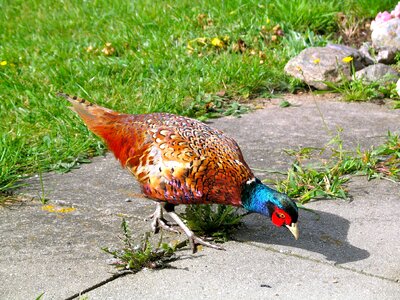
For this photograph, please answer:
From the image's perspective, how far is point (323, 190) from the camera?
17.8ft

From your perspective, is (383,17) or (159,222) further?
(383,17)

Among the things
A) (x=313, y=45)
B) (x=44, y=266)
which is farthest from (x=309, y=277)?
(x=313, y=45)

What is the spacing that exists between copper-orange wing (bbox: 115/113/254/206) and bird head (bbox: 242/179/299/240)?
0.06 m

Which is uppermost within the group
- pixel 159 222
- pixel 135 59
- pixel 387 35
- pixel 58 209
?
pixel 387 35

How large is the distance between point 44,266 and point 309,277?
148 centimetres

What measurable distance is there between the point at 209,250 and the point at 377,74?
3543 mm

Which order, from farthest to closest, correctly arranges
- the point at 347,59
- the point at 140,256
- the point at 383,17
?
the point at 383,17 < the point at 347,59 < the point at 140,256

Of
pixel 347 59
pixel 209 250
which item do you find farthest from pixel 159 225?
pixel 347 59

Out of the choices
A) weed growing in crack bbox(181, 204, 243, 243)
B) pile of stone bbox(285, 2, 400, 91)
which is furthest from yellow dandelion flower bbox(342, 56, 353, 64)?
weed growing in crack bbox(181, 204, 243, 243)

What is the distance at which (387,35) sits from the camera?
7973 millimetres

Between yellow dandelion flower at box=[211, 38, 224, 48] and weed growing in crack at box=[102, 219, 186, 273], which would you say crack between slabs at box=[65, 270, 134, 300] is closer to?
weed growing in crack at box=[102, 219, 186, 273]

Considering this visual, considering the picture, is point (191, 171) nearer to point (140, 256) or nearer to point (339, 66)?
point (140, 256)

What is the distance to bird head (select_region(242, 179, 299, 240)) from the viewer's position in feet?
14.4

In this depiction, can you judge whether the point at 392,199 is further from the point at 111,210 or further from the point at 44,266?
the point at 44,266
